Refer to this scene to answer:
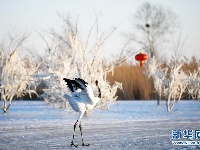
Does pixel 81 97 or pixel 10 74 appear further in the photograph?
pixel 10 74

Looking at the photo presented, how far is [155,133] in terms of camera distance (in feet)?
41.2

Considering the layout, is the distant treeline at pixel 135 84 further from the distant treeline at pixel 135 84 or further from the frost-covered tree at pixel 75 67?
the frost-covered tree at pixel 75 67

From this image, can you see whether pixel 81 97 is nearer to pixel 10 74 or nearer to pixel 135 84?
pixel 10 74

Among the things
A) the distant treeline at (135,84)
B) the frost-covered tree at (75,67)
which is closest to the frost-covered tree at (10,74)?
the frost-covered tree at (75,67)

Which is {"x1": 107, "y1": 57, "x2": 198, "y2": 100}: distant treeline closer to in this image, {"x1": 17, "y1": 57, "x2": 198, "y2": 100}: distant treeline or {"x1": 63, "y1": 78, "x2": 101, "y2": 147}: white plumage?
{"x1": 17, "y1": 57, "x2": 198, "y2": 100}: distant treeline

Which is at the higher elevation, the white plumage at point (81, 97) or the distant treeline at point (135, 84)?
the distant treeline at point (135, 84)

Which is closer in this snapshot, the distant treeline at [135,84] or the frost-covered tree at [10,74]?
the frost-covered tree at [10,74]

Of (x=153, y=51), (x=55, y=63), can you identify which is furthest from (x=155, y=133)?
(x=153, y=51)

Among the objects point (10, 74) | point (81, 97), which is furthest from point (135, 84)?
point (81, 97)

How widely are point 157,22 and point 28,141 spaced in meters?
37.8

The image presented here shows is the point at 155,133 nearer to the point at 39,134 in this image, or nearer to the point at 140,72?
the point at 39,134

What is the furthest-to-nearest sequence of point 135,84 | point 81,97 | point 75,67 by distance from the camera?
1. point 135,84
2. point 75,67
3. point 81,97

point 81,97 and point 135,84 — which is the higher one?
point 135,84

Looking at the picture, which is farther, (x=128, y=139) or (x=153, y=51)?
(x=153, y=51)
